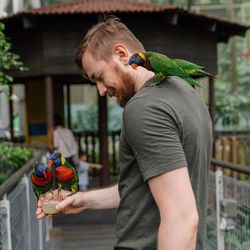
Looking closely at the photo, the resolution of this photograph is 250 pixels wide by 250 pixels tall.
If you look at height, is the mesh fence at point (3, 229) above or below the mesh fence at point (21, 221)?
above

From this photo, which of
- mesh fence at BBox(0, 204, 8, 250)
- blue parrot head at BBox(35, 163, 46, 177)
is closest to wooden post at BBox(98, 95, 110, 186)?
mesh fence at BBox(0, 204, 8, 250)

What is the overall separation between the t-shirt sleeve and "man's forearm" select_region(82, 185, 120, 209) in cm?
54

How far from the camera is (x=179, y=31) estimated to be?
962 cm

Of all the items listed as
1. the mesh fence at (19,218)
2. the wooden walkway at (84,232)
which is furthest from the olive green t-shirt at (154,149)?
the wooden walkway at (84,232)

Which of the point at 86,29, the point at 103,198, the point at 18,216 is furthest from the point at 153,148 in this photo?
the point at 86,29

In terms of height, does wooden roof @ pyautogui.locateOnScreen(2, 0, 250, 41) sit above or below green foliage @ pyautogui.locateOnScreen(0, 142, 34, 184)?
above

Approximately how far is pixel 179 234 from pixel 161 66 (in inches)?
21.9

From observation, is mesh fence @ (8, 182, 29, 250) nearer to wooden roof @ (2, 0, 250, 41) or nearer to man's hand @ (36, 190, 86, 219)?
man's hand @ (36, 190, 86, 219)

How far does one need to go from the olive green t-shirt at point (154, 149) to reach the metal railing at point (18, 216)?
140 centimetres

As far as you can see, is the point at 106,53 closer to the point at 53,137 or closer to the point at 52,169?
the point at 52,169

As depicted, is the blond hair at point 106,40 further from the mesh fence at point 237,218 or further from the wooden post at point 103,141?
the wooden post at point 103,141

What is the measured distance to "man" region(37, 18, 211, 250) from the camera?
1.50m

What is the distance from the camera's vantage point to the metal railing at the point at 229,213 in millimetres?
3820

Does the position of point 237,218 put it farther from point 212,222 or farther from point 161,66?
point 161,66
